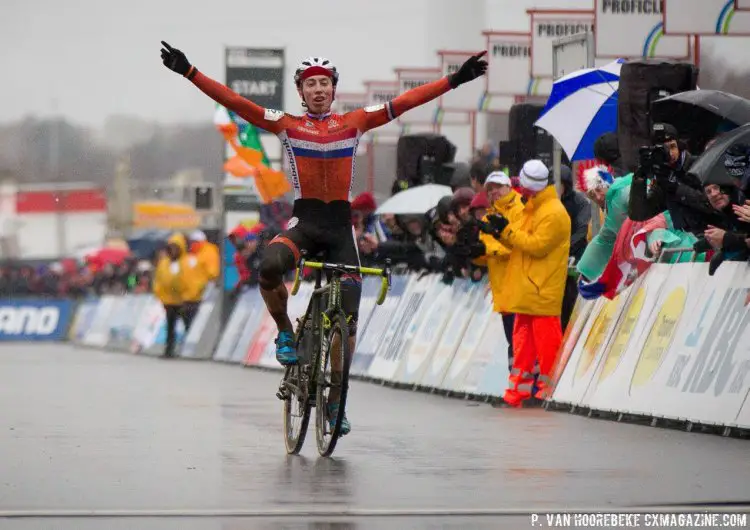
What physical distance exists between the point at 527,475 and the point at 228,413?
6173 millimetres

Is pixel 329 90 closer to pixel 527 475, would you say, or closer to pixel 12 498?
pixel 527 475

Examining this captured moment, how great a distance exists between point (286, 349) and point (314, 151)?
3.93 feet

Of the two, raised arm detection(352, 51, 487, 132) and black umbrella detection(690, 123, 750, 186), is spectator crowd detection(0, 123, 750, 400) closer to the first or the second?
black umbrella detection(690, 123, 750, 186)

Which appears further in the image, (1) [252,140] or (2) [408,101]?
(1) [252,140]

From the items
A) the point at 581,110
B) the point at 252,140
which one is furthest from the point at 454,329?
the point at 252,140

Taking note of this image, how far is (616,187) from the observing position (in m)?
16.0

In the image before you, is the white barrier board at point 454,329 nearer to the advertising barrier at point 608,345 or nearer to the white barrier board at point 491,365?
the advertising barrier at point 608,345

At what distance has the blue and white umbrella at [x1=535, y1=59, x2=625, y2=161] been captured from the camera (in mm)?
18641

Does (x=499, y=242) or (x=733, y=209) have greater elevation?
(x=733, y=209)

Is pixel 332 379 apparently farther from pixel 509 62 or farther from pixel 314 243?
pixel 509 62

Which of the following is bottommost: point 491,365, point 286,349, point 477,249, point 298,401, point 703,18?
point 491,365

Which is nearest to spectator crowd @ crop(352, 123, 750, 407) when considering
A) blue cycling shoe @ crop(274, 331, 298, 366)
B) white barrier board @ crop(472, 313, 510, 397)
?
white barrier board @ crop(472, 313, 510, 397)

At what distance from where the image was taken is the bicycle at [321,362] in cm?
1176

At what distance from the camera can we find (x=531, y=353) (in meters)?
17.0
